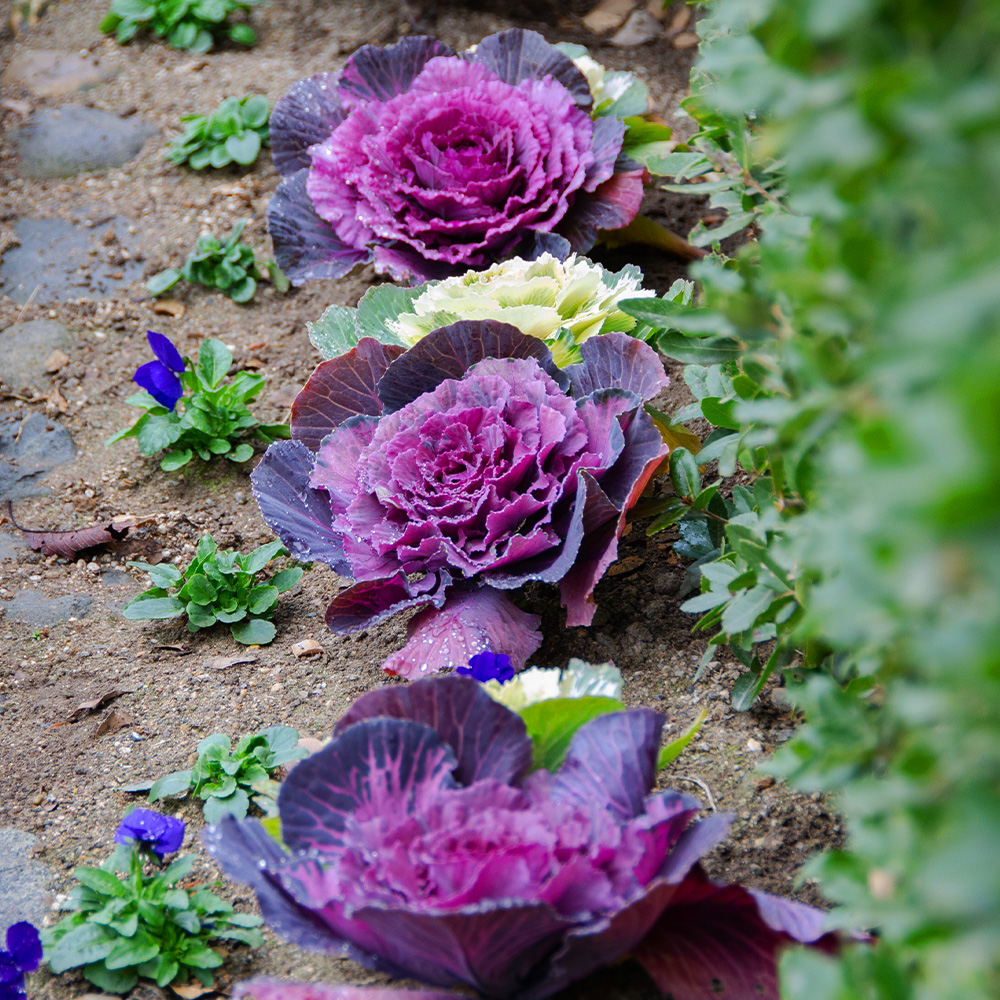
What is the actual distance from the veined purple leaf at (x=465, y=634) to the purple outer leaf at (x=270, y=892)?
17.2 inches

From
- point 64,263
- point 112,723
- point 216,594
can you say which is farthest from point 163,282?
point 112,723

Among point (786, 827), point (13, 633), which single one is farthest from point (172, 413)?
point (786, 827)

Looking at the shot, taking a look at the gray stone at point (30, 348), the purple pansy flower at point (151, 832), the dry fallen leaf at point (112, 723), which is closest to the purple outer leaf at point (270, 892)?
the purple pansy flower at point (151, 832)

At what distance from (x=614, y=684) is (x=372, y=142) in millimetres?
1539

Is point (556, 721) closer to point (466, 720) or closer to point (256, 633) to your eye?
point (466, 720)

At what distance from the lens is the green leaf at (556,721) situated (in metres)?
1.27

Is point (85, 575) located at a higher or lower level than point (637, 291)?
lower

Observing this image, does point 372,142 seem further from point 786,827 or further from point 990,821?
point 990,821

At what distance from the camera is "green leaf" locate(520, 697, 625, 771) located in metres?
1.27

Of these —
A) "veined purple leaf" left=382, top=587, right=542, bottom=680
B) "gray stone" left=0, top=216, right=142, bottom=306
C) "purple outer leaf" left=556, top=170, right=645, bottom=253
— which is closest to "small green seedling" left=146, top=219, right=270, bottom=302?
"gray stone" left=0, top=216, right=142, bottom=306

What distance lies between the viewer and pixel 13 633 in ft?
6.33

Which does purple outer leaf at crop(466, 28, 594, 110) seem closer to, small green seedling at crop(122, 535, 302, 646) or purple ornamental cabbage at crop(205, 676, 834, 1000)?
small green seedling at crop(122, 535, 302, 646)

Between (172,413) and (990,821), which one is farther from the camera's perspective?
(172,413)

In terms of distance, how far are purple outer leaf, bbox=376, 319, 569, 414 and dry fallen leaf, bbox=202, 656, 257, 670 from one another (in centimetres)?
54
